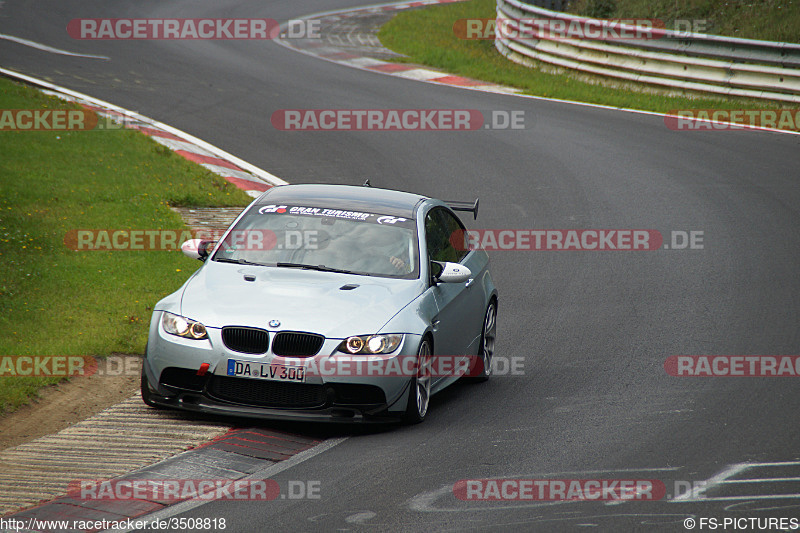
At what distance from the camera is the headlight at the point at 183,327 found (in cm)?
744

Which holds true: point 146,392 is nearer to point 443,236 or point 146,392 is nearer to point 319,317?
point 319,317

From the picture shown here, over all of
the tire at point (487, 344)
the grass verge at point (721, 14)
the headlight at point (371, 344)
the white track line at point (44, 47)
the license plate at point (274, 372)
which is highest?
the grass verge at point (721, 14)

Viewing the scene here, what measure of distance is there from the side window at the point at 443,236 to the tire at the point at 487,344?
59 cm

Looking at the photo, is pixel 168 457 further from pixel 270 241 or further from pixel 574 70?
pixel 574 70

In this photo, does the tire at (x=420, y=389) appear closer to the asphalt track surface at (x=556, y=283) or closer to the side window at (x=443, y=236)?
the asphalt track surface at (x=556, y=283)

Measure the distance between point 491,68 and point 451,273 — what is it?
1774 cm

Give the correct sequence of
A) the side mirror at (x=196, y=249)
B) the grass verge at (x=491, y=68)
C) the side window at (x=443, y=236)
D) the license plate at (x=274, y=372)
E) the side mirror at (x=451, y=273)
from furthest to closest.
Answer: the grass verge at (x=491, y=68)
the side window at (x=443, y=236)
the side mirror at (x=196, y=249)
the side mirror at (x=451, y=273)
the license plate at (x=274, y=372)

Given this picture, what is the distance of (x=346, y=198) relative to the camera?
9016 millimetres

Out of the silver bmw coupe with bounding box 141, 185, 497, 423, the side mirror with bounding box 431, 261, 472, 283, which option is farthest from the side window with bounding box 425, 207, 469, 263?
the side mirror with bounding box 431, 261, 472, 283

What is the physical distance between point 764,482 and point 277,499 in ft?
10.0

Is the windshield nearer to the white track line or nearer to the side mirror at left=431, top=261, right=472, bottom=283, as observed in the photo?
the side mirror at left=431, top=261, right=472, bottom=283

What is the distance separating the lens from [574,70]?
24.4 metres

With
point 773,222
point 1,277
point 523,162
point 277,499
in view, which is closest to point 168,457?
point 277,499

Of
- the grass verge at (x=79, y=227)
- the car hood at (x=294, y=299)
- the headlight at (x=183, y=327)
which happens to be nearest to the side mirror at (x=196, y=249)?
the car hood at (x=294, y=299)
